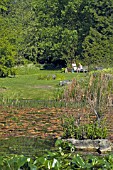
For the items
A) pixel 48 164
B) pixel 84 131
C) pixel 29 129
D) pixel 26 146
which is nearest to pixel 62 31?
pixel 29 129

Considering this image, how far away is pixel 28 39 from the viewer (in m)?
59.8

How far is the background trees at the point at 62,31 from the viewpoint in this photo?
5284 centimetres

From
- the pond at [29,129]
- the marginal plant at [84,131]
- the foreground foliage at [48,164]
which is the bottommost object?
the pond at [29,129]

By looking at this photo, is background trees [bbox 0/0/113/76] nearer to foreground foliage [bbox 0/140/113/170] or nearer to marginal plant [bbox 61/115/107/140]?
marginal plant [bbox 61/115/107/140]

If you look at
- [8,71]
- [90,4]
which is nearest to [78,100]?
[8,71]

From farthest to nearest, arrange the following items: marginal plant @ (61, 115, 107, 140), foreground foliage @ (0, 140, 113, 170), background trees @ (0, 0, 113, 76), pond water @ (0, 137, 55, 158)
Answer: background trees @ (0, 0, 113, 76) → marginal plant @ (61, 115, 107, 140) → pond water @ (0, 137, 55, 158) → foreground foliage @ (0, 140, 113, 170)

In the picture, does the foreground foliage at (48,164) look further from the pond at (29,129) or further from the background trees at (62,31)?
the background trees at (62,31)

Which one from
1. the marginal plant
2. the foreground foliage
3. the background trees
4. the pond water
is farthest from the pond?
the background trees

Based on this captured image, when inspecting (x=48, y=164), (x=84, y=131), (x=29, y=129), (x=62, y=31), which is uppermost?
(x=62, y=31)

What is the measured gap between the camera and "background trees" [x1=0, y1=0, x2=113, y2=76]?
2080 inches

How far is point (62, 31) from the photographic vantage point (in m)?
58.3

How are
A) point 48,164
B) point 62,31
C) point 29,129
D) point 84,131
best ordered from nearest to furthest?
point 48,164
point 84,131
point 29,129
point 62,31

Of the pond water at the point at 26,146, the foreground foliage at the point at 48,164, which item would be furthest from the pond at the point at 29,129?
the foreground foliage at the point at 48,164

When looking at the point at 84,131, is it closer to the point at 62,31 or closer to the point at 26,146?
the point at 26,146
